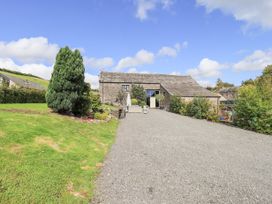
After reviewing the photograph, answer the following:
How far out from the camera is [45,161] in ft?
22.6

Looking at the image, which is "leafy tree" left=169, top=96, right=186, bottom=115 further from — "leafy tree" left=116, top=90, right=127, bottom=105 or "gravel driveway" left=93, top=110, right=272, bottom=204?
"gravel driveway" left=93, top=110, right=272, bottom=204

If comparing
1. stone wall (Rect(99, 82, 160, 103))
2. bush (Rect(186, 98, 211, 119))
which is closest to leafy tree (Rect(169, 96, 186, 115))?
bush (Rect(186, 98, 211, 119))

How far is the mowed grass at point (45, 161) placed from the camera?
511cm

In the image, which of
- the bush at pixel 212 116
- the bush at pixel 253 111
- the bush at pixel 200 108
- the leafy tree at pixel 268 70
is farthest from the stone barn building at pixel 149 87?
the leafy tree at pixel 268 70

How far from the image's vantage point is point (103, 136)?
12453 mm

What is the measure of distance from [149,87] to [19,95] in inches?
985

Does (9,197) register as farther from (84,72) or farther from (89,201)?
(84,72)

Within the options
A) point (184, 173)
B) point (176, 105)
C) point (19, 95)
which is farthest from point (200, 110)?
point (19, 95)

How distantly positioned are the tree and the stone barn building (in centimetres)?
2450

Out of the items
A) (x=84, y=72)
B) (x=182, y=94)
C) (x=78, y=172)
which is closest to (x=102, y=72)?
(x=182, y=94)

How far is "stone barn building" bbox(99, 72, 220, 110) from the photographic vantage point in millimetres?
39781

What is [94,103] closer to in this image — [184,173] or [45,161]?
[45,161]

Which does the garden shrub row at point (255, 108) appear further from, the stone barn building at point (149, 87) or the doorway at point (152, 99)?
the doorway at point (152, 99)

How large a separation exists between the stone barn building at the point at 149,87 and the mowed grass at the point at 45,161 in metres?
29.5
